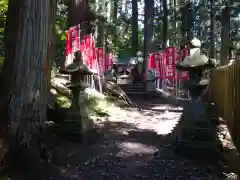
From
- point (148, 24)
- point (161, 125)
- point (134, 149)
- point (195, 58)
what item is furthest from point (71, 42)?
point (148, 24)

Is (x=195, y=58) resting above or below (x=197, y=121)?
above

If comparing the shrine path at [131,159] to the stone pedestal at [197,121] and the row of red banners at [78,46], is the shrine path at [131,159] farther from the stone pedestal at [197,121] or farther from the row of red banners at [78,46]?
the row of red banners at [78,46]

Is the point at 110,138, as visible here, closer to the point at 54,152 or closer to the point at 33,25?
the point at 54,152

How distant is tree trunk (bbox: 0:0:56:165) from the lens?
430cm

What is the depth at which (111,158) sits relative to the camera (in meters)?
5.79

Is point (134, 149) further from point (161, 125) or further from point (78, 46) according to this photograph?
point (78, 46)

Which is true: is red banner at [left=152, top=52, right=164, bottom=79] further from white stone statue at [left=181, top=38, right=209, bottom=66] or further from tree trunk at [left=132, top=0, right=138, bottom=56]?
tree trunk at [left=132, top=0, right=138, bottom=56]

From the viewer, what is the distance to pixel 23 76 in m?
4.39

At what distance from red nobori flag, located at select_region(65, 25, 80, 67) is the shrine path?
2.80 m

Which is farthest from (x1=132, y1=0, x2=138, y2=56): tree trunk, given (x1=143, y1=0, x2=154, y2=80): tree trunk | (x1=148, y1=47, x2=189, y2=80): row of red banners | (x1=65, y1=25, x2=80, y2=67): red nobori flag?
(x1=65, y1=25, x2=80, y2=67): red nobori flag

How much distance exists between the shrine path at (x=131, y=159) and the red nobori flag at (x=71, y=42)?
2.80 metres

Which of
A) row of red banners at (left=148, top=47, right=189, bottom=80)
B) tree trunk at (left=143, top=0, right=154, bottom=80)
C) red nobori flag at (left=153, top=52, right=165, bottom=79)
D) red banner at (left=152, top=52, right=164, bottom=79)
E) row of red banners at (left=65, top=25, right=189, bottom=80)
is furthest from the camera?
tree trunk at (left=143, top=0, right=154, bottom=80)

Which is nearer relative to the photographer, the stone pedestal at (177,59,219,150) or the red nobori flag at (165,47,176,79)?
the stone pedestal at (177,59,219,150)

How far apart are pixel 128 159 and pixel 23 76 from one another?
2629mm
